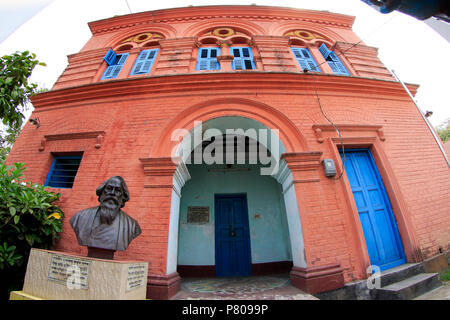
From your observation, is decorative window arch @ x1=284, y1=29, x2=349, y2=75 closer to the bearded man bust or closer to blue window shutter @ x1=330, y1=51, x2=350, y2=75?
blue window shutter @ x1=330, y1=51, x2=350, y2=75

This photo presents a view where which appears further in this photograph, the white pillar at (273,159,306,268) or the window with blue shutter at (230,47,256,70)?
the window with blue shutter at (230,47,256,70)

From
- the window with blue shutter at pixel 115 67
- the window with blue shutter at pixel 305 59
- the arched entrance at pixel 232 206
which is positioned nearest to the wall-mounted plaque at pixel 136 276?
the arched entrance at pixel 232 206

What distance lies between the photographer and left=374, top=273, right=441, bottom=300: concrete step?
9.36 ft

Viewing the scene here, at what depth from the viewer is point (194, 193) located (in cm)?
603

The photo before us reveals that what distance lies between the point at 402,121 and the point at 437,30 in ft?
8.99

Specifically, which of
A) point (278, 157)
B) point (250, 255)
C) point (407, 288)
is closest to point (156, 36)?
point (278, 157)

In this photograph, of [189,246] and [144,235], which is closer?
[144,235]

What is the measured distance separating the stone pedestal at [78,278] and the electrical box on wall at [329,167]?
3751 mm

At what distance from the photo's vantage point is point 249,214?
5.79m

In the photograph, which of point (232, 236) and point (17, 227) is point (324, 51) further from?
point (17, 227)

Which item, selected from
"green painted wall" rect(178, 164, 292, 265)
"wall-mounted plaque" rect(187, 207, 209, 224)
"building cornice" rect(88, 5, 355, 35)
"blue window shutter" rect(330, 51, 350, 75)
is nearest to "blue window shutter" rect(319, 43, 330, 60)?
"blue window shutter" rect(330, 51, 350, 75)

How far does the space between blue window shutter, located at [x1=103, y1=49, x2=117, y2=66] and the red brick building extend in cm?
12

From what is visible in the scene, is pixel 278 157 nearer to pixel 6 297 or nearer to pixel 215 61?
pixel 215 61

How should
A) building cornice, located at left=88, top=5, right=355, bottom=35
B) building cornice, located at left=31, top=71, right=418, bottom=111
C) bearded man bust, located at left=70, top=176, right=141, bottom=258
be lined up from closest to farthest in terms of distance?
bearded man bust, located at left=70, top=176, right=141, bottom=258 < building cornice, located at left=31, top=71, right=418, bottom=111 < building cornice, located at left=88, top=5, right=355, bottom=35
